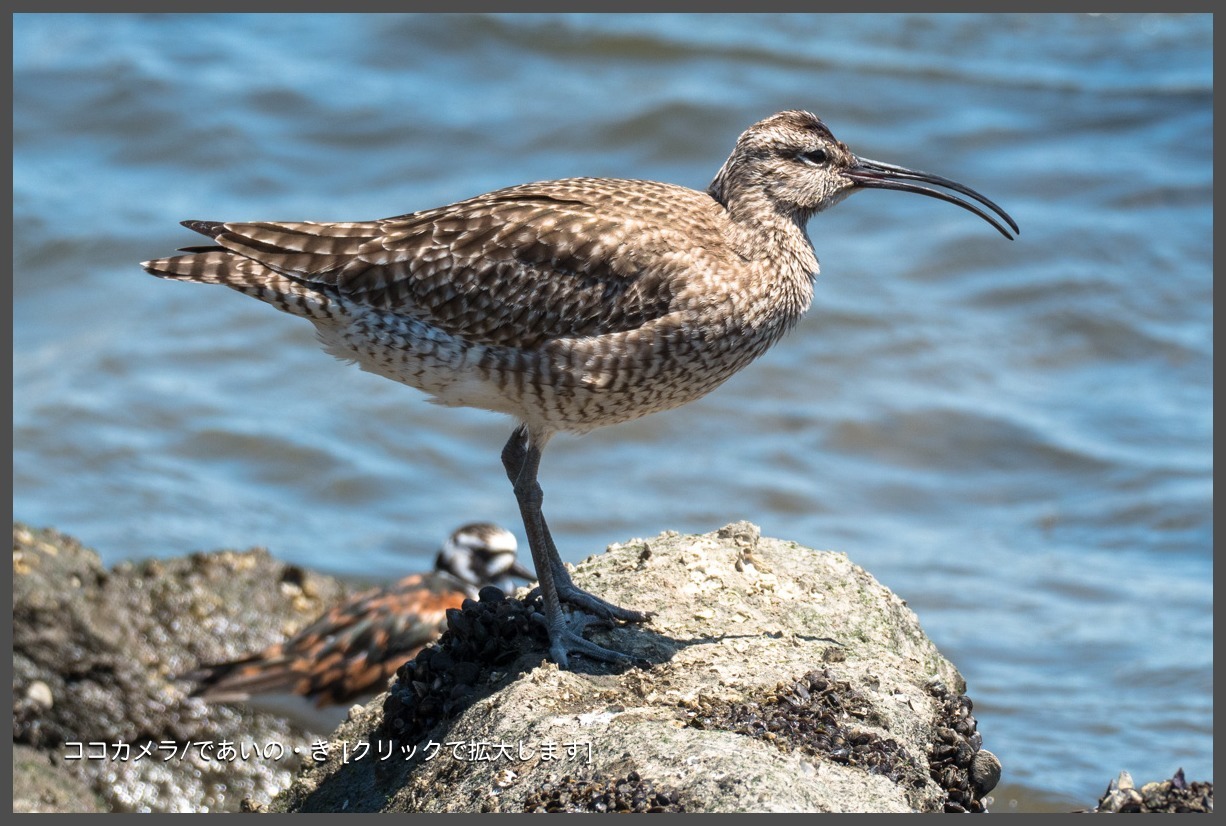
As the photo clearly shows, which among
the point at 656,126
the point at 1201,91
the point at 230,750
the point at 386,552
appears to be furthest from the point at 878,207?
the point at 230,750

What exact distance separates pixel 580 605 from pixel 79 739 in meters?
3.07

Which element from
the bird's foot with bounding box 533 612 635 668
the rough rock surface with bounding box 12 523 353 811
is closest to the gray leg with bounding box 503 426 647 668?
the bird's foot with bounding box 533 612 635 668

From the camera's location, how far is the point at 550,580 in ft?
19.2

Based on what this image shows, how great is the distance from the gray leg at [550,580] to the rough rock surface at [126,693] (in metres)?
2.22

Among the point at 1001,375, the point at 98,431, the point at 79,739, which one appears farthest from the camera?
the point at 1001,375

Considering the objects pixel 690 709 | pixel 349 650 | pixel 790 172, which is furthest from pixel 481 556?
pixel 690 709

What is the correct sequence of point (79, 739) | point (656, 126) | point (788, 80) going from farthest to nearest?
1. point (788, 80)
2. point (656, 126)
3. point (79, 739)

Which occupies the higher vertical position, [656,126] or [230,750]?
[656,126]

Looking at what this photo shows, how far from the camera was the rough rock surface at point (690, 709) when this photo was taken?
4656 mm

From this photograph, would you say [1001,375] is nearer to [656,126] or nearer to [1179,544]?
[1179,544]

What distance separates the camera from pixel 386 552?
36.2 feet

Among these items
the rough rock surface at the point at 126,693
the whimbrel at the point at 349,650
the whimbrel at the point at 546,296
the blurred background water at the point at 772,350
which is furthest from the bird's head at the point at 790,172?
the rough rock surface at the point at 126,693

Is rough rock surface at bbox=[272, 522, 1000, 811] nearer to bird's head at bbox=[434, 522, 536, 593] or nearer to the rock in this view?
the rock

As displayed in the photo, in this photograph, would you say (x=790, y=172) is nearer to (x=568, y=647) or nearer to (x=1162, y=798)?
(x=568, y=647)
